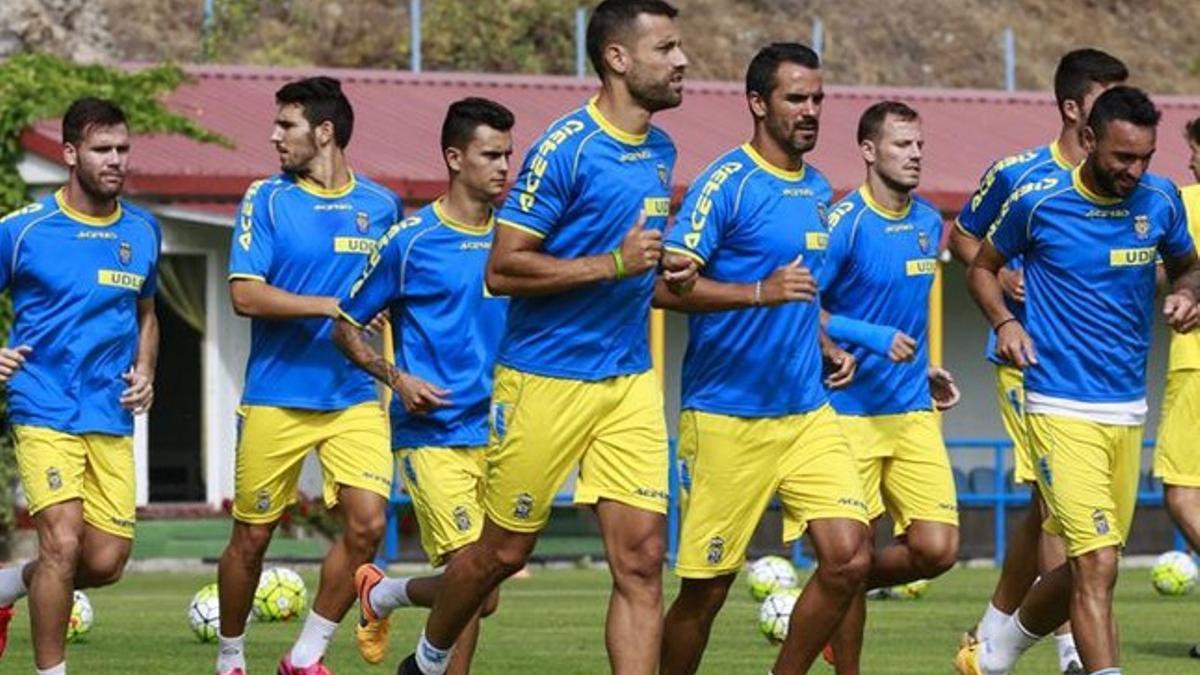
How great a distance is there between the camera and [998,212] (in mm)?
12766

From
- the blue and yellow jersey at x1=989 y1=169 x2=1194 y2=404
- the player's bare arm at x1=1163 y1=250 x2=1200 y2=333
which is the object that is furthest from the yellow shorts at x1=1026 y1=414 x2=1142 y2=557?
the player's bare arm at x1=1163 y1=250 x2=1200 y2=333

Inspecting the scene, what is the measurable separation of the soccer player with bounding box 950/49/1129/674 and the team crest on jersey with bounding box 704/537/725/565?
2000mm

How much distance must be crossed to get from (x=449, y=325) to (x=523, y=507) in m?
1.67

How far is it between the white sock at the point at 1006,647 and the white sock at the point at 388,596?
7.81ft

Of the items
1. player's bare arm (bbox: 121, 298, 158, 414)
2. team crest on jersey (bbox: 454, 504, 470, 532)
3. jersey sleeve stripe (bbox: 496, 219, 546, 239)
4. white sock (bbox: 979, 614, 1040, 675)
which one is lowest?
white sock (bbox: 979, 614, 1040, 675)

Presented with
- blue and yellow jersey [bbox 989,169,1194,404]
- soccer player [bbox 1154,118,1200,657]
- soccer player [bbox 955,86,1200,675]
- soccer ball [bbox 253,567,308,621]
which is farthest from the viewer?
soccer ball [bbox 253,567,308,621]

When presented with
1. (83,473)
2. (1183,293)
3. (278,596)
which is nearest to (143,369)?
(83,473)

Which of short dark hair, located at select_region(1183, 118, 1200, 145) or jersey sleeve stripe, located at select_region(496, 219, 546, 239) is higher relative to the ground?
jersey sleeve stripe, located at select_region(496, 219, 546, 239)

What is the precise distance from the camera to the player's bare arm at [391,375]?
A: 12227mm

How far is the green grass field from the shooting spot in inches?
575

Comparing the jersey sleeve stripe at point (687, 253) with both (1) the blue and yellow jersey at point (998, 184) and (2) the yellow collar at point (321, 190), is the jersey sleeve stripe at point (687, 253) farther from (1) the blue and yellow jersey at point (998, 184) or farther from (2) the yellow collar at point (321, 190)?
(2) the yellow collar at point (321, 190)

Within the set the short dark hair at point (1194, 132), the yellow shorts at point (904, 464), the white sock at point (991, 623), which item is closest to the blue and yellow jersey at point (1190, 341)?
the short dark hair at point (1194, 132)

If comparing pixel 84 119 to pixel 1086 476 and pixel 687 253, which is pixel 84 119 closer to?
pixel 687 253

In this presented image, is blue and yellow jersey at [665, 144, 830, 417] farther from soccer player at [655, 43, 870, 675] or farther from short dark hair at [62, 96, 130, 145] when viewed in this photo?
short dark hair at [62, 96, 130, 145]
